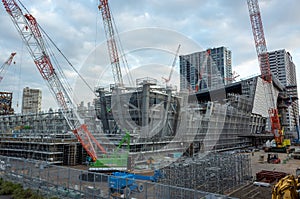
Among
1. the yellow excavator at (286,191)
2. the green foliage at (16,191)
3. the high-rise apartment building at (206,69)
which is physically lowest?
the green foliage at (16,191)

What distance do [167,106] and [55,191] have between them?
73.8 ft

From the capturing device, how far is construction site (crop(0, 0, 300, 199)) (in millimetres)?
11812

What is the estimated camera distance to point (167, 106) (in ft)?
107

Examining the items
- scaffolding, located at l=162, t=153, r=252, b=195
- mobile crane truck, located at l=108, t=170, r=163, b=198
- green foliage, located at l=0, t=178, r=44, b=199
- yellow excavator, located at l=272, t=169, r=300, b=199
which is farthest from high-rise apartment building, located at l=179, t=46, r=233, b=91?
yellow excavator, located at l=272, t=169, r=300, b=199

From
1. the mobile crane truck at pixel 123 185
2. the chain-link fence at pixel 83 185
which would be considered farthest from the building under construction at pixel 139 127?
the mobile crane truck at pixel 123 185

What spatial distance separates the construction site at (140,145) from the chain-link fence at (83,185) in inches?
1.9

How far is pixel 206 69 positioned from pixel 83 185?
8084cm

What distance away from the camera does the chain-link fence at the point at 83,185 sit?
9.59 meters

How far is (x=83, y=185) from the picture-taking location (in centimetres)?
1083

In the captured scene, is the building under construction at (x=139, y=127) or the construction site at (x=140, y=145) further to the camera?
the building under construction at (x=139, y=127)

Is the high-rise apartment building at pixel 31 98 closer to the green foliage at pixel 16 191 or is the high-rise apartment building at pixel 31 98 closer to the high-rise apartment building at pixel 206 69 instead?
the high-rise apartment building at pixel 206 69

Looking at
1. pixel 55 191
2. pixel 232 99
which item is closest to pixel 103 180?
pixel 55 191

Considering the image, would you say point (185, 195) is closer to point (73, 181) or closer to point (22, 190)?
point (73, 181)

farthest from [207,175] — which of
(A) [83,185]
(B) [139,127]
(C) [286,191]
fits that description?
(B) [139,127]
